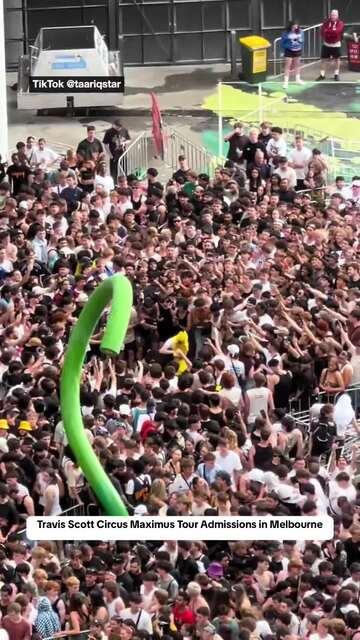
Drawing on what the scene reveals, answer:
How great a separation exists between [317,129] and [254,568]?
17186 mm

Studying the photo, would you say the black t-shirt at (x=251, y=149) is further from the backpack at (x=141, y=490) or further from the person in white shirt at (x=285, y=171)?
the backpack at (x=141, y=490)

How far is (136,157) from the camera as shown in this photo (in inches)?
1318

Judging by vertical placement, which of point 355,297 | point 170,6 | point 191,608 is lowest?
point 191,608

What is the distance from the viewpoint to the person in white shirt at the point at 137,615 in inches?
710

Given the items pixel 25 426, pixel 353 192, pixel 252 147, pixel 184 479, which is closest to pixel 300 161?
pixel 252 147

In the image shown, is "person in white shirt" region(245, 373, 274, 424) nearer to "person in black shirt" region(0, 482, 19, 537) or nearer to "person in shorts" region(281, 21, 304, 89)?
"person in black shirt" region(0, 482, 19, 537)

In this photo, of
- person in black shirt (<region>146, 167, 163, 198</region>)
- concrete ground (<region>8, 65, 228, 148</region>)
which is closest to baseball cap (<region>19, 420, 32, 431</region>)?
person in black shirt (<region>146, 167, 163, 198</region>)

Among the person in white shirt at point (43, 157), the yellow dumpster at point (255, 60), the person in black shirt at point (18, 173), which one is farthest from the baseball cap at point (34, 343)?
the yellow dumpster at point (255, 60)

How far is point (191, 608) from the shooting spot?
18.0 m

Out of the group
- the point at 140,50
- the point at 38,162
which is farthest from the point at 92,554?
the point at 140,50

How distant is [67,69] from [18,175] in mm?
8024

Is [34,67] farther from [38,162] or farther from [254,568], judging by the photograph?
[254,568]

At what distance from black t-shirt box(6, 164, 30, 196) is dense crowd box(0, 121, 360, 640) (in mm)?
26
